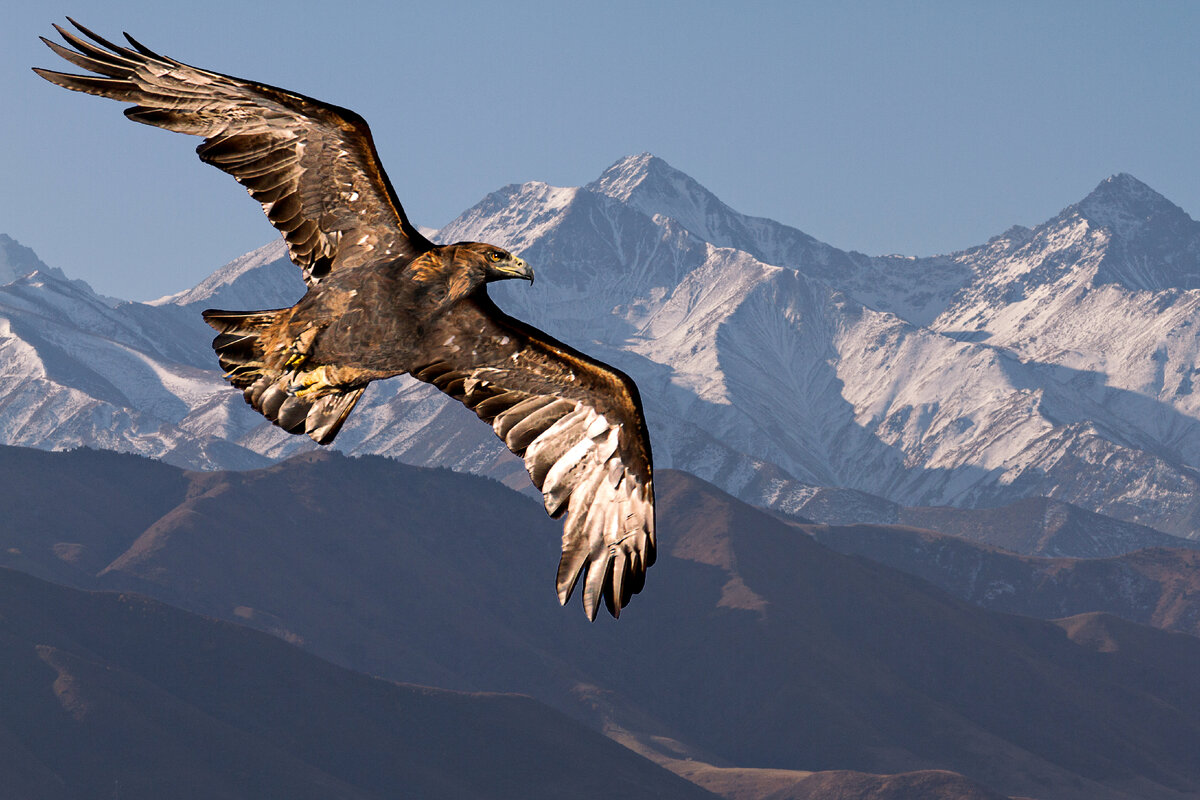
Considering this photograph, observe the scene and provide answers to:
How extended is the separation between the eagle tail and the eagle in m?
0.01

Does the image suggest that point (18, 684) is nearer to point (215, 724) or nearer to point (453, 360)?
point (215, 724)

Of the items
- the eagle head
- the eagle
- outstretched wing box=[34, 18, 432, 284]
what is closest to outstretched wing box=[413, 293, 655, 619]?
the eagle

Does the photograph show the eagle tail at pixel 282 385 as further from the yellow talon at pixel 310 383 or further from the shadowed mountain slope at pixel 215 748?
the shadowed mountain slope at pixel 215 748

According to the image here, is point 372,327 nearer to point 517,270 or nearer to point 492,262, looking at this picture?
point 492,262

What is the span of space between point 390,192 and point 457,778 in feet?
617

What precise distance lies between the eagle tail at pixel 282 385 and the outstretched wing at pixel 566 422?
0.60 m

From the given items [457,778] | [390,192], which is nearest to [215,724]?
[457,778]

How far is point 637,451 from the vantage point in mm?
11484

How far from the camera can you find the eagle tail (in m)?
10.6

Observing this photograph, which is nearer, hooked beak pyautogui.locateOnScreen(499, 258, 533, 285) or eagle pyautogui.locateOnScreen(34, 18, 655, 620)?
eagle pyautogui.locateOnScreen(34, 18, 655, 620)

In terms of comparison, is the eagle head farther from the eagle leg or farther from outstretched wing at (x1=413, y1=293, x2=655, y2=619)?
the eagle leg

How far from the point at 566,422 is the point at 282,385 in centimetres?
199

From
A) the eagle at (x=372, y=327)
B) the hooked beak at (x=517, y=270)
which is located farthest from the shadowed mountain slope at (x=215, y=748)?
the hooked beak at (x=517, y=270)

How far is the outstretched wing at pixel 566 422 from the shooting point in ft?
36.2
